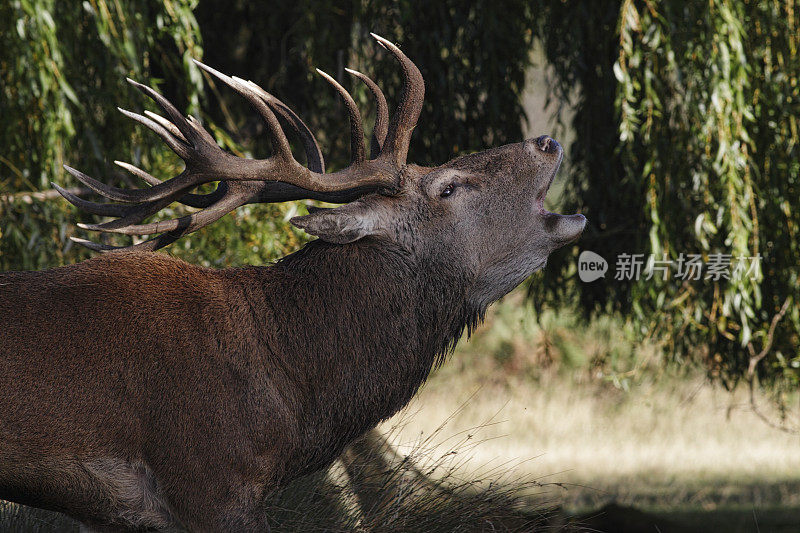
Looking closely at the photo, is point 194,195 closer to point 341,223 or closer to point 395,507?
point 341,223

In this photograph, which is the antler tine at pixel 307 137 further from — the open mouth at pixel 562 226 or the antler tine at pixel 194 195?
the open mouth at pixel 562 226

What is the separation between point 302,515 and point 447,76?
2.90 m

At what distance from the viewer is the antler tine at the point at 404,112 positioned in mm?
3383

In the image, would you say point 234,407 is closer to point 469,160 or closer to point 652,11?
point 469,160

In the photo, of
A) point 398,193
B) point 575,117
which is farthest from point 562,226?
point 575,117

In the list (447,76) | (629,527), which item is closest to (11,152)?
(447,76)

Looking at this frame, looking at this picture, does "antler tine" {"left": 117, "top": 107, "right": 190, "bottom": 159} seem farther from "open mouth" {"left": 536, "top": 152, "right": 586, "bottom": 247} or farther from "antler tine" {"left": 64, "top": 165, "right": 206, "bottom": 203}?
"open mouth" {"left": 536, "top": 152, "right": 586, "bottom": 247}

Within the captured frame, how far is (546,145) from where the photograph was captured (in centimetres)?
339

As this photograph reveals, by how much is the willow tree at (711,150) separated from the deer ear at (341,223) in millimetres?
1961

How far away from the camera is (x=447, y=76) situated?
5.77 metres

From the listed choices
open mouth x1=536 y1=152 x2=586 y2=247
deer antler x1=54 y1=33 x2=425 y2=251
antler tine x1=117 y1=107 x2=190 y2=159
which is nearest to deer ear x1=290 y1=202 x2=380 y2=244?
deer antler x1=54 y1=33 x2=425 y2=251

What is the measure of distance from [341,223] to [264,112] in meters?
0.44

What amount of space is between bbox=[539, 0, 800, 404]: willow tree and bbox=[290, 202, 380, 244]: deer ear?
1961 millimetres

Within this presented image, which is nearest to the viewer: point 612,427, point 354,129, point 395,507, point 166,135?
point 166,135
